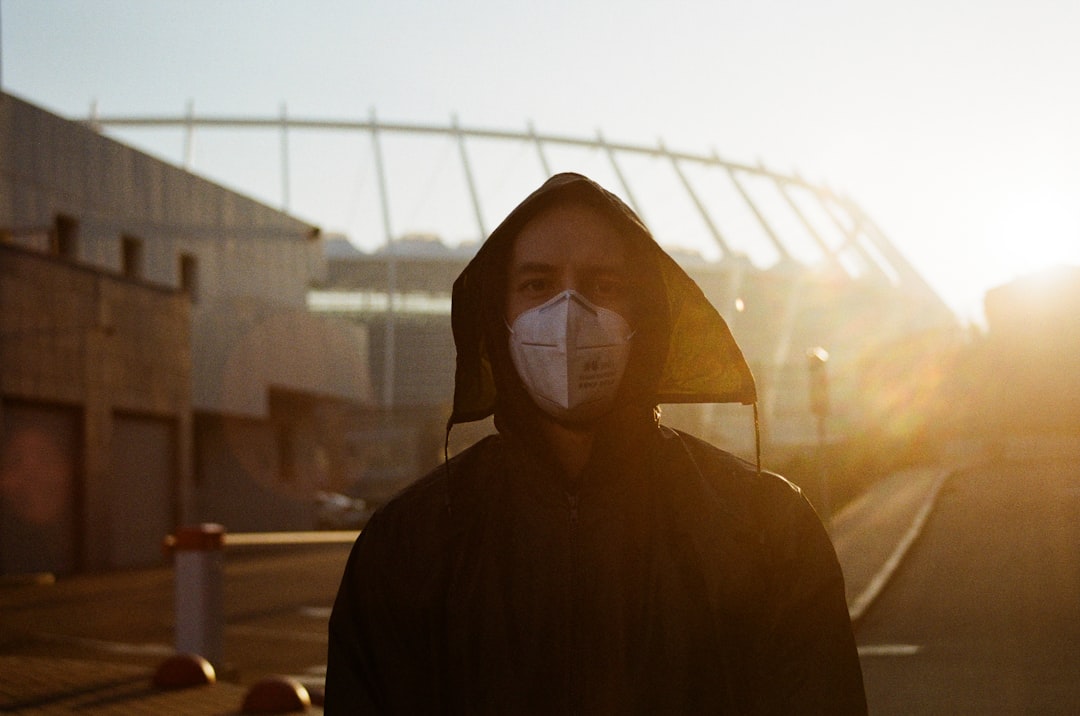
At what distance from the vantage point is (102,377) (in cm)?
2670

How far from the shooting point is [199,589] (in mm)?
9312

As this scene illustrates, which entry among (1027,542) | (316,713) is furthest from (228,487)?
(316,713)

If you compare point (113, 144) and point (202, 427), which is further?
point (202, 427)

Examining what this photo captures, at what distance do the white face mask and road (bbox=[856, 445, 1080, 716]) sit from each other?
20.2ft

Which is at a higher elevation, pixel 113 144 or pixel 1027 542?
pixel 113 144

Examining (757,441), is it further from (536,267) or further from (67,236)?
(67,236)

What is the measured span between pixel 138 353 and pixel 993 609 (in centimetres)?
1963

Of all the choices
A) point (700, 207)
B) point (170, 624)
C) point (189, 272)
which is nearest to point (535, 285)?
point (170, 624)

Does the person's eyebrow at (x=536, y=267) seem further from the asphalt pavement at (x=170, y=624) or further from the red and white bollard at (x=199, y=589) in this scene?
the red and white bollard at (x=199, y=589)

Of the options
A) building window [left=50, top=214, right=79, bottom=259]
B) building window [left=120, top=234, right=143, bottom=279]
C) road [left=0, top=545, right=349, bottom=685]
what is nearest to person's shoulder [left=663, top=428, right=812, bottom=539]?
A: road [left=0, top=545, right=349, bottom=685]

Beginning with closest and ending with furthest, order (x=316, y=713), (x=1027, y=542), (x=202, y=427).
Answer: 1. (x=316, y=713)
2. (x=1027, y=542)
3. (x=202, y=427)

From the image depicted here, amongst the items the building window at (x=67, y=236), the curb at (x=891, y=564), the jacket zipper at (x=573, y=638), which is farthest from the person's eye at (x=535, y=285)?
the building window at (x=67, y=236)

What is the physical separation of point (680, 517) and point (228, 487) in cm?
3823

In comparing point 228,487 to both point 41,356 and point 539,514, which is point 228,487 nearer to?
point 41,356
